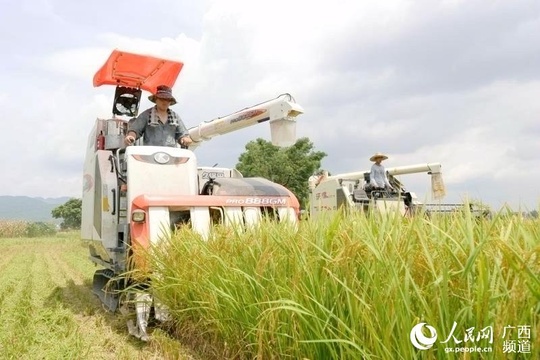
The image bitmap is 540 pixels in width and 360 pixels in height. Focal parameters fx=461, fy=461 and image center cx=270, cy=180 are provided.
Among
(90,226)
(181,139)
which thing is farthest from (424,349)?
(90,226)

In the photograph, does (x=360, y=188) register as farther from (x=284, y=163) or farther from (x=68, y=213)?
(x=68, y=213)

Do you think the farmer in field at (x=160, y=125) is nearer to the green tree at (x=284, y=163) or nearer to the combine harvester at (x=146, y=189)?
the combine harvester at (x=146, y=189)

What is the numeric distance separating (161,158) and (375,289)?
11.6ft

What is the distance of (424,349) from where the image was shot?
1576 millimetres

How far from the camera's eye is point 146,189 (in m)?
4.73

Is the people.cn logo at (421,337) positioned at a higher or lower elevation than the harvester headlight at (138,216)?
lower

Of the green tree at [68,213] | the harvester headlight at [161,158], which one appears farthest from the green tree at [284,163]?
the green tree at [68,213]

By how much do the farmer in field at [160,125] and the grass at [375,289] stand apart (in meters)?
2.68

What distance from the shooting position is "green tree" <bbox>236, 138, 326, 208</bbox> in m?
29.8

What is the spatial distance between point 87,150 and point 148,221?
2.70m

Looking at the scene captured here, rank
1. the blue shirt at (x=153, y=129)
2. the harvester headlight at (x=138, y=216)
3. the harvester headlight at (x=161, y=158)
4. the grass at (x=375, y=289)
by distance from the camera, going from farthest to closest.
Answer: the blue shirt at (x=153, y=129)
the harvester headlight at (x=161, y=158)
the harvester headlight at (x=138, y=216)
the grass at (x=375, y=289)

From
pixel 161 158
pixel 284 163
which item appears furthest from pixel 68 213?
pixel 161 158

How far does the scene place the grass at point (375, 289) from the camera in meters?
1.51

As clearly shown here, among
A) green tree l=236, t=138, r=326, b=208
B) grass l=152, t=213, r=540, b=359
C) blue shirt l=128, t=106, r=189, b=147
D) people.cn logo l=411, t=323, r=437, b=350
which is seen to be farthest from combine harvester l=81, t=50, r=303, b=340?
green tree l=236, t=138, r=326, b=208
